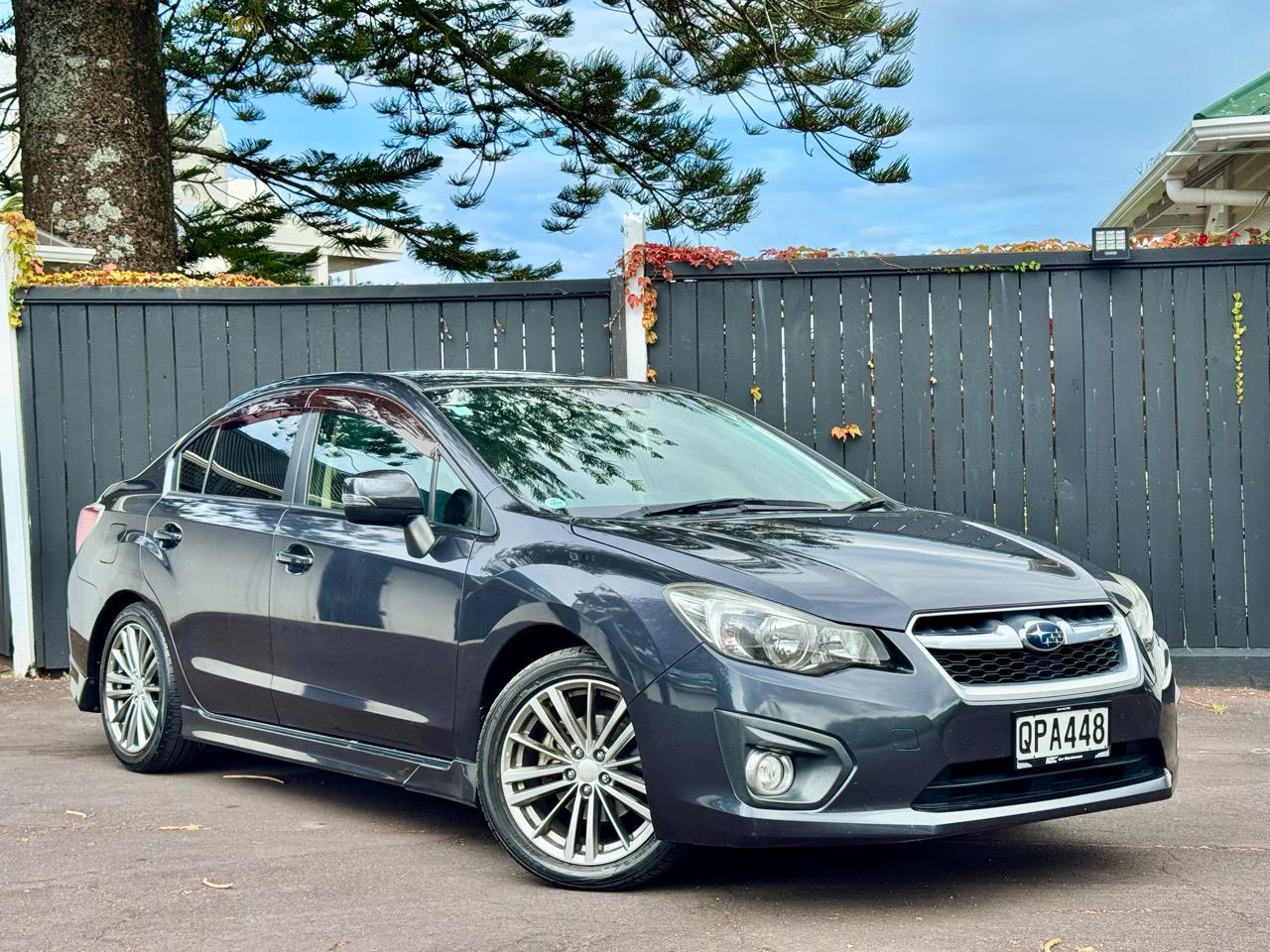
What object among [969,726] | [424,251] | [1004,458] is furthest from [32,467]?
[424,251]

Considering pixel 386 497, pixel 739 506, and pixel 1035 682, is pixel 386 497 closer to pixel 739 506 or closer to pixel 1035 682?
pixel 739 506

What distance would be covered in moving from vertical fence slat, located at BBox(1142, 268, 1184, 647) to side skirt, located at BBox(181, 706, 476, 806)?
17.2 ft

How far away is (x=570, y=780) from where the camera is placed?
4.49 meters

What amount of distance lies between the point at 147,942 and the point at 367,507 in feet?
5.16

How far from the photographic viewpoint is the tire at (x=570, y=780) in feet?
14.4

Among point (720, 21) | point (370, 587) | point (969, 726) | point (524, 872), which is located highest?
point (720, 21)

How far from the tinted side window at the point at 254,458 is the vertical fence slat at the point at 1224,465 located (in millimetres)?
5470

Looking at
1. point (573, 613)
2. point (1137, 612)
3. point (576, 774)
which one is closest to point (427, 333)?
point (573, 613)

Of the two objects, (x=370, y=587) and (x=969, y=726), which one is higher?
(x=370, y=587)

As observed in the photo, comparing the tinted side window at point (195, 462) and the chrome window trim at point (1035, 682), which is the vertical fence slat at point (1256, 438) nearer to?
the chrome window trim at point (1035, 682)

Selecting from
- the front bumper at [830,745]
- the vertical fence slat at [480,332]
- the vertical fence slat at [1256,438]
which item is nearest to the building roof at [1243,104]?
the vertical fence slat at [1256,438]

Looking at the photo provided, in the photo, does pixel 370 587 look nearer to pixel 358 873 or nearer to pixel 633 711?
pixel 358 873

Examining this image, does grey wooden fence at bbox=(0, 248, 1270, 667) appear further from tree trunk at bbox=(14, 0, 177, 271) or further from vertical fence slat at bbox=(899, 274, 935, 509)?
tree trunk at bbox=(14, 0, 177, 271)

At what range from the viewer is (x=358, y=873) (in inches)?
187
